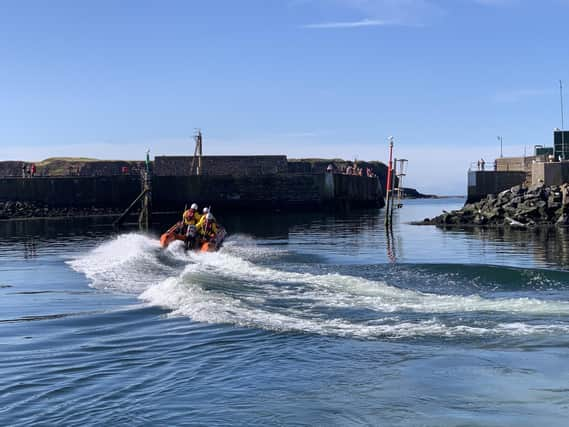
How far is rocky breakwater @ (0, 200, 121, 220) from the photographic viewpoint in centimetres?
5700

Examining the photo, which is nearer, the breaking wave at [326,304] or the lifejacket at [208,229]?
the breaking wave at [326,304]

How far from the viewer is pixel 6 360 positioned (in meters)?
9.45

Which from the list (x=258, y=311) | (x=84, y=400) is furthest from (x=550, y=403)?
(x=258, y=311)

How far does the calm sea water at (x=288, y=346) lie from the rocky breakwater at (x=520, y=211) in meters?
17.0

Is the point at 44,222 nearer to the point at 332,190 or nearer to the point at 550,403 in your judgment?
the point at 332,190

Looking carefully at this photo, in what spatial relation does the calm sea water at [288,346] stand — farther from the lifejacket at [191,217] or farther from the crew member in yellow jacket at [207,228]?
the lifejacket at [191,217]

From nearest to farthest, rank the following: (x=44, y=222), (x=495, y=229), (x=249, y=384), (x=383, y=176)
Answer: (x=249, y=384)
(x=495, y=229)
(x=44, y=222)
(x=383, y=176)

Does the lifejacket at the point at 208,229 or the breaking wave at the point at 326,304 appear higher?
the lifejacket at the point at 208,229

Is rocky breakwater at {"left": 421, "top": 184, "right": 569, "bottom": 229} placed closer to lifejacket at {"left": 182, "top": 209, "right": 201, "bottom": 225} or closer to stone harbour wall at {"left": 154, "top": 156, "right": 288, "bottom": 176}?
lifejacket at {"left": 182, "top": 209, "right": 201, "bottom": 225}

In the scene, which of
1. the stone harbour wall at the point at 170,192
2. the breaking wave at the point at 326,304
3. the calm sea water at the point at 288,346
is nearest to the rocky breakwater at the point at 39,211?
the stone harbour wall at the point at 170,192

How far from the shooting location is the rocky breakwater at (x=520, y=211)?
1443 inches

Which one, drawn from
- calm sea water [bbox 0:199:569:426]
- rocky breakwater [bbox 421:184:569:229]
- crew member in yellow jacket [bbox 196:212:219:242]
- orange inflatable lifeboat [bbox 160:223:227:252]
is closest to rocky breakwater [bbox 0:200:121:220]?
rocky breakwater [bbox 421:184:569:229]

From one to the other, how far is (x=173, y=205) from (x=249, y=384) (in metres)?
50.0

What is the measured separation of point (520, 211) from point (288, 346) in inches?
1175
